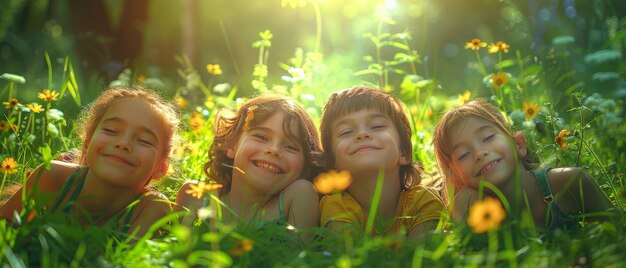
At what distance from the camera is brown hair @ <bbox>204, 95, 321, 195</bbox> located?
2803mm

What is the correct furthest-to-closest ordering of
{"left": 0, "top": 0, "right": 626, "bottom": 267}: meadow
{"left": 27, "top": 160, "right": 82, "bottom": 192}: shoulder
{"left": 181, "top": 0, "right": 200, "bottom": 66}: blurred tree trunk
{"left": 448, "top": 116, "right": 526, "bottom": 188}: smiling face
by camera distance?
{"left": 181, "top": 0, "right": 200, "bottom": 66}: blurred tree trunk → {"left": 27, "top": 160, "right": 82, "bottom": 192}: shoulder → {"left": 448, "top": 116, "right": 526, "bottom": 188}: smiling face → {"left": 0, "top": 0, "right": 626, "bottom": 267}: meadow

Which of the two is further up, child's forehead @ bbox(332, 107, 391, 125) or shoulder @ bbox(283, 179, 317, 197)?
child's forehead @ bbox(332, 107, 391, 125)

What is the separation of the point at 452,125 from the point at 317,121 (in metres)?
1.22

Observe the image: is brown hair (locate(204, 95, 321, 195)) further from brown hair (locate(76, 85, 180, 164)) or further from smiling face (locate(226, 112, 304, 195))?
brown hair (locate(76, 85, 180, 164))

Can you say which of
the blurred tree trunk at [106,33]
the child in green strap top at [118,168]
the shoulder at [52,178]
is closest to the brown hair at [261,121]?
the child in green strap top at [118,168]

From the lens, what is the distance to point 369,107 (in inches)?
108

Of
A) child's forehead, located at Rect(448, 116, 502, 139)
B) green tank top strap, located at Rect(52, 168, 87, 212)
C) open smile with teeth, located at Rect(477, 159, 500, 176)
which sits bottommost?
green tank top strap, located at Rect(52, 168, 87, 212)

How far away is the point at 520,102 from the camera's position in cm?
401

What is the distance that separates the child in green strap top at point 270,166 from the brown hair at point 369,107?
0.17 feet

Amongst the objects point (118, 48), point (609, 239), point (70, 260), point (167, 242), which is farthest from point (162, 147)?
point (118, 48)

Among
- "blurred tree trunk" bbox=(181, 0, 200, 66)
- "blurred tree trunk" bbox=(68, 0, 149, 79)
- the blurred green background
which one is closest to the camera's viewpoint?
→ the blurred green background

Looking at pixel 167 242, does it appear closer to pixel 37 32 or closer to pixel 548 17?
pixel 37 32

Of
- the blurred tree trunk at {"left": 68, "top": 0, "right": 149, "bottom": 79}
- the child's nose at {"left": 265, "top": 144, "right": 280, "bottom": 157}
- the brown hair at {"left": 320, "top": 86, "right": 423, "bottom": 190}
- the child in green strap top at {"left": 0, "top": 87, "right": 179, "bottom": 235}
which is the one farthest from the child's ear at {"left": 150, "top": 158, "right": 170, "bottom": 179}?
the blurred tree trunk at {"left": 68, "top": 0, "right": 149, "bottom": 79}

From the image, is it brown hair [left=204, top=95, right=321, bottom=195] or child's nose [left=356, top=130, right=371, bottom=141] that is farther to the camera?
brown hair [left=204, top=95, right=321, bottom=195]
